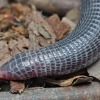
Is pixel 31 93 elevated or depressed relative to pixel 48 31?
depressed

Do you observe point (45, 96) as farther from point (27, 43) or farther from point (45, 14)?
point (45, 14)

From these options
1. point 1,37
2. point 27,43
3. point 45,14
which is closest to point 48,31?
point 27,43

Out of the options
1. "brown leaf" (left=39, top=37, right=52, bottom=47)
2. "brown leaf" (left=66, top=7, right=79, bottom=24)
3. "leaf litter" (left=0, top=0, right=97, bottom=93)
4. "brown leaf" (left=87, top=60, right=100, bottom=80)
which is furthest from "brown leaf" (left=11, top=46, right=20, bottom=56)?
"brown leaf" (left=66, top=7, right=79, bottom=24)

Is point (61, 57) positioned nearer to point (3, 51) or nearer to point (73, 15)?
point (3, 51)

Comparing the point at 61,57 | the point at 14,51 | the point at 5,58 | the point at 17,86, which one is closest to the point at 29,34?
the point at 14,51

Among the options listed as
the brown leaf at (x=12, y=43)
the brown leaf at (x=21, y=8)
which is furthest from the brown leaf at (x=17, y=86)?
the brown leaf at (x=21, y=8)

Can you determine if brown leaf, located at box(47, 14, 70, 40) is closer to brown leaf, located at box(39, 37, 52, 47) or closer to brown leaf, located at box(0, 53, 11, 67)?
brown leaf, located at box(39, 37, 52, 47)

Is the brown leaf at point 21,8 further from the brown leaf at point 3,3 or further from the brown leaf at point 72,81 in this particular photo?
the brown leaf at point 72,81
